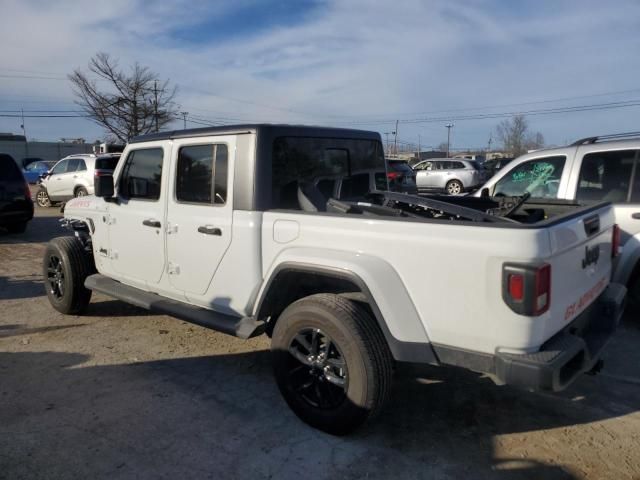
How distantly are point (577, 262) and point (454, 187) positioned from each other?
20.4 m

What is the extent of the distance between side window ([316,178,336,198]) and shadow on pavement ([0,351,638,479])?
1.57 meters

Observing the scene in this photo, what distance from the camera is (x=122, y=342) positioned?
4.93m

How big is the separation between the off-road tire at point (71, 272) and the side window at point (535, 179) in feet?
15.8

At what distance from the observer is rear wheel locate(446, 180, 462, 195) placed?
2250cm

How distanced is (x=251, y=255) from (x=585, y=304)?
2198mm

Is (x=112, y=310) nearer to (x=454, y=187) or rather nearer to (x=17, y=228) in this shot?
(x=17, y=228)

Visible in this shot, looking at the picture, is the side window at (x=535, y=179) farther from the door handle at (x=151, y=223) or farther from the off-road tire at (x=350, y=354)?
the door handle at (x=151, y=223)

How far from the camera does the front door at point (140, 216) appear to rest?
4387 mm

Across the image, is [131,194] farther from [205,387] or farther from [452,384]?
[452,384]

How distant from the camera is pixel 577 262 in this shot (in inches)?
115

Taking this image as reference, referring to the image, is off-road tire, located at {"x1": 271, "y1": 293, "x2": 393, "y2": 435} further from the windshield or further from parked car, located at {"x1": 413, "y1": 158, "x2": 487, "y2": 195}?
parked car, located at {"x1": 413, "y1": 158, "x2": 487, "y2": 195}

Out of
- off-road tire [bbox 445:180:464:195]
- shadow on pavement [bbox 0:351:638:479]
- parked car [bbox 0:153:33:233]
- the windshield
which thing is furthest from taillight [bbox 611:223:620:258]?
off-road tire [bbox 445:180:464:195]

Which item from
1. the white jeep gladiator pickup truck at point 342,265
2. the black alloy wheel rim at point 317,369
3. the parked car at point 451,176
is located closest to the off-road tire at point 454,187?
the parked car at point 451,176

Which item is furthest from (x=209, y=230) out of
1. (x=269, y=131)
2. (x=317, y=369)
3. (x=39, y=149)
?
(x=39, y=149)
